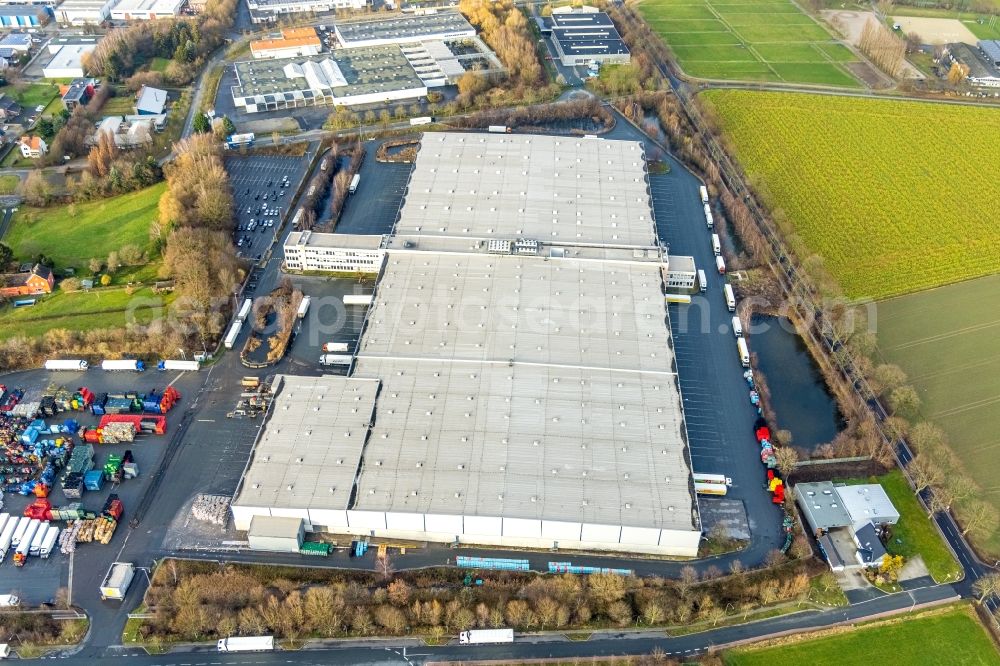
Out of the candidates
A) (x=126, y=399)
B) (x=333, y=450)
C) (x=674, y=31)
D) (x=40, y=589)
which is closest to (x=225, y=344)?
(x=126, y=399)

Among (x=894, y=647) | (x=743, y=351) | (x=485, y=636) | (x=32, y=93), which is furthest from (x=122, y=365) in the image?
(x=32, y=93)

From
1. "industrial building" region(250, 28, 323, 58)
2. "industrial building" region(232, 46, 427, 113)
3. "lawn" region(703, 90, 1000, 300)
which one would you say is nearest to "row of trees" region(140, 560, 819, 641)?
"lawn" region(703, 90, 1000, 300)

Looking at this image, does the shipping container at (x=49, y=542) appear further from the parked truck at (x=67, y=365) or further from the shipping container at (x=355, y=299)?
the shipping container at (x=355, y=299)

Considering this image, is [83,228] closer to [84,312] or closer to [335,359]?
[84,312]

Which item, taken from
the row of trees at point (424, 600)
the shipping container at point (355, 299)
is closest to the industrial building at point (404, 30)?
the shipping container at point (355, 299)

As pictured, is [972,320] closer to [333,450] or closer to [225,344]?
[333,450]

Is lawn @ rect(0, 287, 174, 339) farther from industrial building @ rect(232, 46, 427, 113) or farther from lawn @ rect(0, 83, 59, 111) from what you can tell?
lawn @ rect(0, 83, 59, 111)
